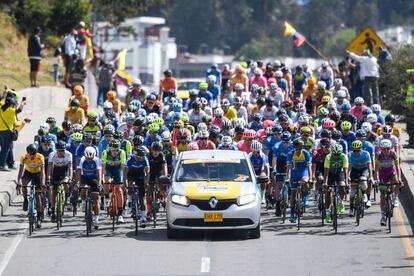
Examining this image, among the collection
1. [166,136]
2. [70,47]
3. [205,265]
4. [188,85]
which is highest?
[70,47]

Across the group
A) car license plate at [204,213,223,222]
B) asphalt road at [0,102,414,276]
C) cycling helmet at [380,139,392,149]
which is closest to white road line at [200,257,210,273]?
asphalt road at [0,102,414,276]

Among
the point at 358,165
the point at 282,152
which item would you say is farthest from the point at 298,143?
the point at 282,152

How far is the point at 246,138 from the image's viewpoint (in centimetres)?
3009

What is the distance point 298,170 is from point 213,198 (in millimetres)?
3178

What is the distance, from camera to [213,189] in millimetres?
25719

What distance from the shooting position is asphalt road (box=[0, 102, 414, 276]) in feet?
74.3

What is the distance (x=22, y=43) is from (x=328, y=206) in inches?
1188

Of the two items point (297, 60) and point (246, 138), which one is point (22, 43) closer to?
point (246, 138)

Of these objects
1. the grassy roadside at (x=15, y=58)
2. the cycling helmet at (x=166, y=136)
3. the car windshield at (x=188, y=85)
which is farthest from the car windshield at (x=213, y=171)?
the car windshield at (x=188, y=85)

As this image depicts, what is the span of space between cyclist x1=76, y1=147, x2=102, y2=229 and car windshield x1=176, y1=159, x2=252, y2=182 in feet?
5.38

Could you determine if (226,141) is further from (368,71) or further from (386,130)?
(368,71)

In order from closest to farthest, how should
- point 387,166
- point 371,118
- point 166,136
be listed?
1. point 387,166
2. point 166,136
3. point 371,118

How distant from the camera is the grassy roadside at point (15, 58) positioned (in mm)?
51281

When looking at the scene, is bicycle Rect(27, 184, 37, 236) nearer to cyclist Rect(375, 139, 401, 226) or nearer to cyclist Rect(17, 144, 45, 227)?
cyclist Rect(17, 144, 45, 227)
